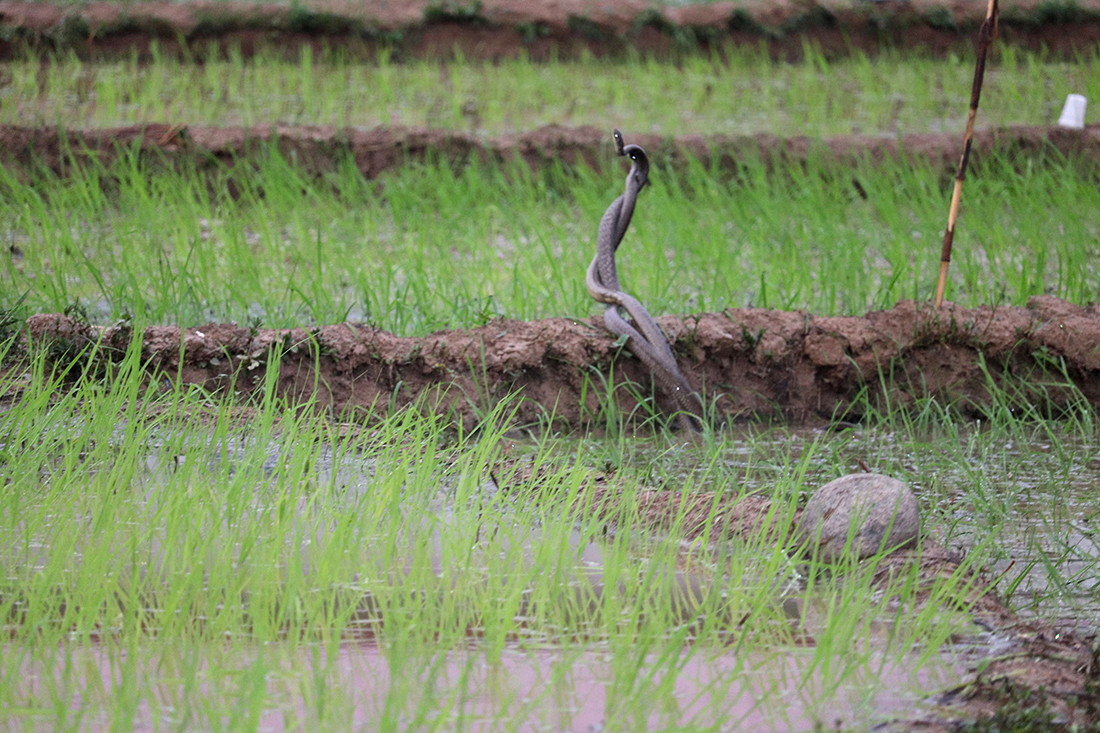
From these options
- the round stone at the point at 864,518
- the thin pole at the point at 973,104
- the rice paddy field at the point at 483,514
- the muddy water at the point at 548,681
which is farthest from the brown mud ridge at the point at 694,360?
the muddy water at the point at 548,681

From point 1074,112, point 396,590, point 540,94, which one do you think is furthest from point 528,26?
point 396,590

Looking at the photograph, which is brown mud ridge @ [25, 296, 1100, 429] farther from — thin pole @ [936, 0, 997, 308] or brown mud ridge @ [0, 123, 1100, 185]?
brown mud ridge @ [0, 123, 1100, 185]

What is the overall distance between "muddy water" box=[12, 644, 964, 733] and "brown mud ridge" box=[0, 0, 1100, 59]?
21.8 ft

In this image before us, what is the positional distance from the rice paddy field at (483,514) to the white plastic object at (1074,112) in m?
1.04

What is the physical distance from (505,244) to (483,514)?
2923 millimetres

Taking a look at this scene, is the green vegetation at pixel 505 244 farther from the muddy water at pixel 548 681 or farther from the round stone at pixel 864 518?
the muddy water at pixel 548 681

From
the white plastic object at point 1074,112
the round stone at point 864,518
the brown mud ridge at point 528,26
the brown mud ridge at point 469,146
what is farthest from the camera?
the brown mud ridge at point 528,26

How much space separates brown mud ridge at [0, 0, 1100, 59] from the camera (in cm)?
768

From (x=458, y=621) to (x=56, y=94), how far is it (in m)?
5.96

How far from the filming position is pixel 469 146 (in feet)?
19.5

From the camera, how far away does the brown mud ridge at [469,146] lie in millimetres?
5660

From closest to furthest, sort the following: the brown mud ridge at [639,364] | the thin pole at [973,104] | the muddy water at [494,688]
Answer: the muddy water at [494,688] < the brown mud ridge at [639,364] < the thin pole at [973,104]

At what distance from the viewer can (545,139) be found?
5.99 metres

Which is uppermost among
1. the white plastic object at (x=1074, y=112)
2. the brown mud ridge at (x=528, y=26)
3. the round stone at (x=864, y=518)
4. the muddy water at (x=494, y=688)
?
the brown mud ridge at (x=528, y=26)
